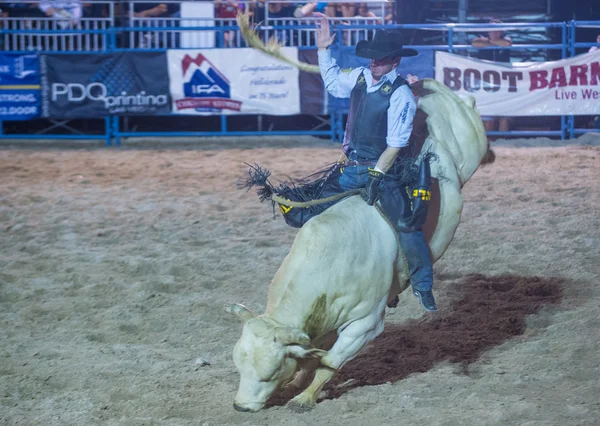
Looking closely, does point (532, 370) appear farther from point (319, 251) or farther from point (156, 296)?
point (156, 296)

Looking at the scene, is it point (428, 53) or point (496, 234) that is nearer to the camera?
point (496, 234)

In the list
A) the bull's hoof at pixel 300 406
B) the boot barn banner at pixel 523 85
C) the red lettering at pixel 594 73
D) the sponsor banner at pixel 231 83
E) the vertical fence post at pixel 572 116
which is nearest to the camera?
the bull's hoof at pixel 300 406

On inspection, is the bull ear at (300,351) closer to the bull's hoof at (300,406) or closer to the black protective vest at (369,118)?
the bull's hoof at (300,406)

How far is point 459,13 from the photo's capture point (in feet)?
43.9

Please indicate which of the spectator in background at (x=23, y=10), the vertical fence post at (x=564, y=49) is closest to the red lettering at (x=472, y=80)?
the vertical fence post at (x=564, y=49)

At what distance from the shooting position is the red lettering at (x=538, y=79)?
12312 mm

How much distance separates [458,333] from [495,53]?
29.5 ft

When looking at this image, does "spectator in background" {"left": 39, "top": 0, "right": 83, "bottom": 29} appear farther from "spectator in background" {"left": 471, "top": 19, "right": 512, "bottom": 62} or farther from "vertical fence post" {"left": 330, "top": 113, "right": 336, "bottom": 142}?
"spectator in background" {"left": 471, "top": 19, "right": 512, "bottom": 62}

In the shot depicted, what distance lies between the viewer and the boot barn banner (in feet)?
40.3

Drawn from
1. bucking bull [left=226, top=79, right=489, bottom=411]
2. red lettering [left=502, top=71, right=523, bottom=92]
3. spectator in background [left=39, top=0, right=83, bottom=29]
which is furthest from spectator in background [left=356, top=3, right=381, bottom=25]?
bucking bull [left=226, top=79, right=489, bottom=411]

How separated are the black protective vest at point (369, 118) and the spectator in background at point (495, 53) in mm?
8933

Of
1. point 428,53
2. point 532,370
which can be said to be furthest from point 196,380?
point 428,53

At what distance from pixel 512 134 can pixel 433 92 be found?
8.10 meters

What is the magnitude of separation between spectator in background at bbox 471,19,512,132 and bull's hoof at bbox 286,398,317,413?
9.63 metres
